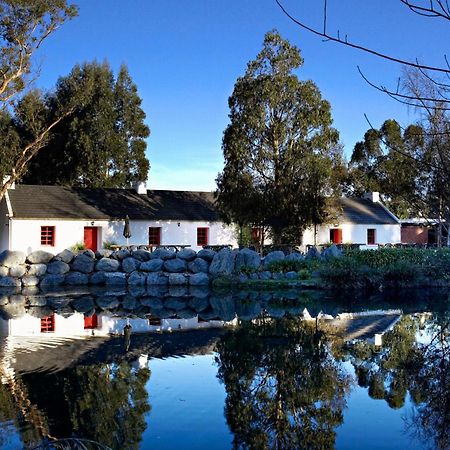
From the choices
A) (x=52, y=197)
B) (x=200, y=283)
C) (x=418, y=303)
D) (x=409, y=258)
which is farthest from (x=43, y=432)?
(x=52, y=197)

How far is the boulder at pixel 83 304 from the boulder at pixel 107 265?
4.25m

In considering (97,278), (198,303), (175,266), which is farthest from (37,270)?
(198,303)

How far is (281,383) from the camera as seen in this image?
8164 mm

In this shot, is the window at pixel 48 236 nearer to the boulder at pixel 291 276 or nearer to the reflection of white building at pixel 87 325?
the boulder at pixel 291 276

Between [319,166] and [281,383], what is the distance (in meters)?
20.8

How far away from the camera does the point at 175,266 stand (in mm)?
22906

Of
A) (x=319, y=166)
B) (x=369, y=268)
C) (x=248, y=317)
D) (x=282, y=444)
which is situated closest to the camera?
(x=282, y=444)

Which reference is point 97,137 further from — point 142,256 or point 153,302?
point 153,302

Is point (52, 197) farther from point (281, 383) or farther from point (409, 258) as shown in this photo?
point (281, 383)

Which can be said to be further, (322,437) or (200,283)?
(200,283)

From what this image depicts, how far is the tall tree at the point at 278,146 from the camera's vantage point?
93.2 ft

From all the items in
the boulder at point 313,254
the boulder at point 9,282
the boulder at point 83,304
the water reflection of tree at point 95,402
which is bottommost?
the water reflection of tree at point 95,402

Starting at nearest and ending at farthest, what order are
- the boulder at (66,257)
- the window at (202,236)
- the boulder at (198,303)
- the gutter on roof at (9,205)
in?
the boulder at (198,303), the boulder at (66,257), the gutter on roof at (9,205), the window at (202,236)

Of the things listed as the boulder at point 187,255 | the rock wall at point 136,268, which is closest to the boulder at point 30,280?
the rock wall at point 136,268
